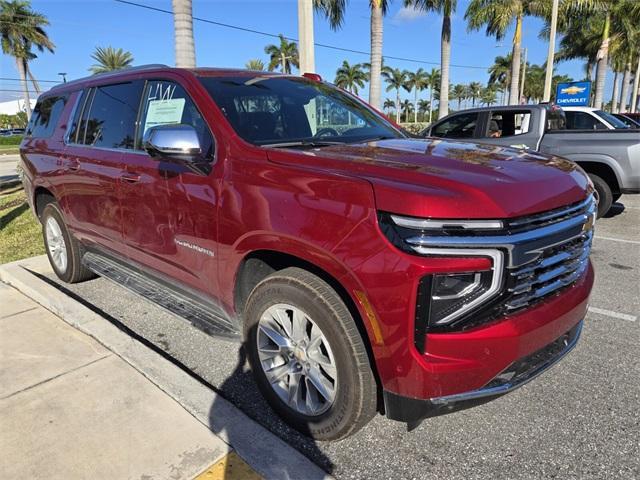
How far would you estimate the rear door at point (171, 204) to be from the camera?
9.12 feet

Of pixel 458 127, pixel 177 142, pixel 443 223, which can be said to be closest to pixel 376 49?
pixel 458 127

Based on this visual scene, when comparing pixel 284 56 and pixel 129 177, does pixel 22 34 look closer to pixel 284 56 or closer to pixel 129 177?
pixel 284 56

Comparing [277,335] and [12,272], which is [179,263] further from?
[12,272]

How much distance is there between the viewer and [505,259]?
1.89 meters

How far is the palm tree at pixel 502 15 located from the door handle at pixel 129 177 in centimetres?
2034

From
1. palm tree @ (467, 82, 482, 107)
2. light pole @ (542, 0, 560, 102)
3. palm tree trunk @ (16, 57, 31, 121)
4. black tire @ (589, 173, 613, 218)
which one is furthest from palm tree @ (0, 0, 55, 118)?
palm tree @ (467, 82, 482, 107)

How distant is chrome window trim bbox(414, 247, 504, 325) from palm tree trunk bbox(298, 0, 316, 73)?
7.23 m

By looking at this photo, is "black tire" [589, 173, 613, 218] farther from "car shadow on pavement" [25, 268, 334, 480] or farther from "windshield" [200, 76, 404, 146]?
"car shadow on pavement" [25, 268, 334, 480]

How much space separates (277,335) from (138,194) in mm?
1520

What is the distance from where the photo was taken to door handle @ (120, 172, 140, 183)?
3.25 metres

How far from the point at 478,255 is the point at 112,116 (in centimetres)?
314

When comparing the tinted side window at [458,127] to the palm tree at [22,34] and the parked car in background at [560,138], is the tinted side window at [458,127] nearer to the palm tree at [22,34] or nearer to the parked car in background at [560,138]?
the parked car in background at [560,138]

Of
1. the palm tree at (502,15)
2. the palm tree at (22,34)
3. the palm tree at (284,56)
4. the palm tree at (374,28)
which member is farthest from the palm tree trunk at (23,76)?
the palm tree at (502,15)

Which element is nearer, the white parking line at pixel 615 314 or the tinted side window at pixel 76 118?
the white parking line at pixel 615 314
